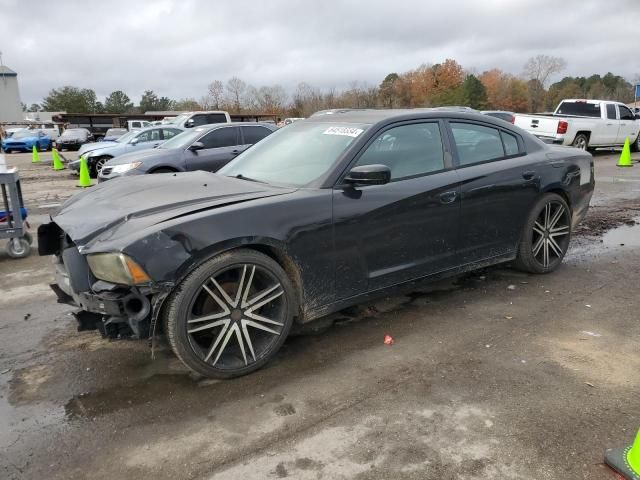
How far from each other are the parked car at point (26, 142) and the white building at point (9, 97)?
214ft

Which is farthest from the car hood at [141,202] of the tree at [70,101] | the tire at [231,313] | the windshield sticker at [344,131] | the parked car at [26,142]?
the tree at [70,101]

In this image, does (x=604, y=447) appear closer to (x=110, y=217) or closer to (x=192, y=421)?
(x=192, y=421)

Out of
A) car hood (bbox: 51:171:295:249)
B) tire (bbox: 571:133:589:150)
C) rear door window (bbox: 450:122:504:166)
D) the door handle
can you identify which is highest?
rear door window (bbox: 450:122:504:166)

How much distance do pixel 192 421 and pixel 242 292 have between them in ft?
2.62

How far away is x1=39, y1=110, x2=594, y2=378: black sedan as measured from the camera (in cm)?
291

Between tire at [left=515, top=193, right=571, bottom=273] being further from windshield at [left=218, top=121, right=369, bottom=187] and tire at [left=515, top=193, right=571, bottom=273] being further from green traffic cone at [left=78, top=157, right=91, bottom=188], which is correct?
green traffic cone at [left=78, top=157, right=91, bottom=188]

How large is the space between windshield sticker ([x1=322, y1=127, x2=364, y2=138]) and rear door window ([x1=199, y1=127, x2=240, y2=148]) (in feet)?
20.7

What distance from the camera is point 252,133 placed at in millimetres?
10656

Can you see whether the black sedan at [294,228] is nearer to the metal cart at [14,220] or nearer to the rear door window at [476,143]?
the rear door window at [476,143]

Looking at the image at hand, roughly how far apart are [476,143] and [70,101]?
3871 inches

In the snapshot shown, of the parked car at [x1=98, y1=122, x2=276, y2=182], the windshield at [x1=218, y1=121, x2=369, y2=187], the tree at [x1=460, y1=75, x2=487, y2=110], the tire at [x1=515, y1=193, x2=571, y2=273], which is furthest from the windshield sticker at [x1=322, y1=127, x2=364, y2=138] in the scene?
the tree at [x1=460, y1=75, x2=487, y2=110]

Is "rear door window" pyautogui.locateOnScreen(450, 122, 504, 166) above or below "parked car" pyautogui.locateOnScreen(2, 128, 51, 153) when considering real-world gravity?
below

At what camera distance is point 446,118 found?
424 cm

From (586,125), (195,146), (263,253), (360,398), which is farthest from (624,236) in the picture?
(586,125)
